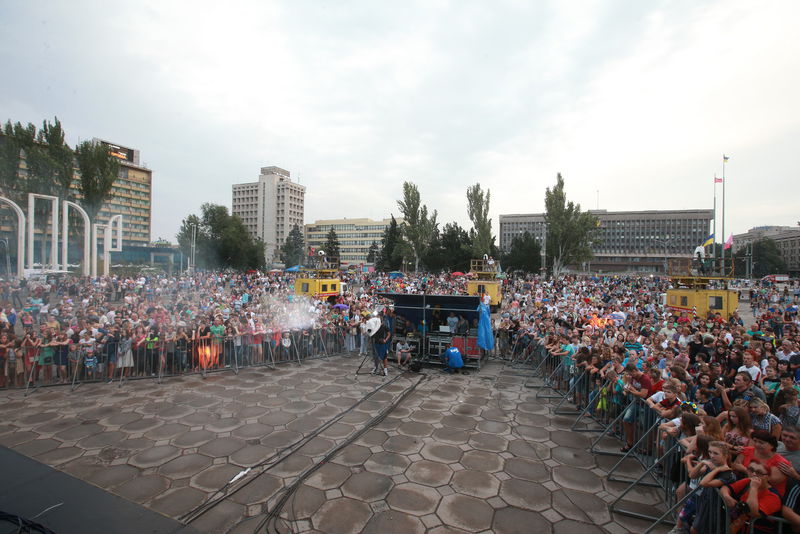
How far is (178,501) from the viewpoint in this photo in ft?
15.6

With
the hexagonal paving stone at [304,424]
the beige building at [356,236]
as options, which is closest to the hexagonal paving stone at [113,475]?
the hexagonal paving stone at [304,424]

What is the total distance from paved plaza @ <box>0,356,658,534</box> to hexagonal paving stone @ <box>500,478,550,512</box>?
2 centimetres

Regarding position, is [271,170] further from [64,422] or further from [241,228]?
[64,422]

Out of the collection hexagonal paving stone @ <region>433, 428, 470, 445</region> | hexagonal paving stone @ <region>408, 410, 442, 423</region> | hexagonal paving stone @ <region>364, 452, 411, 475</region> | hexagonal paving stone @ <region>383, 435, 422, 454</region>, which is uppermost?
hexagonal paving stone @ <region>364, 452, 411, 475</region>

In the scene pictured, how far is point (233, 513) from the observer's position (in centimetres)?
458

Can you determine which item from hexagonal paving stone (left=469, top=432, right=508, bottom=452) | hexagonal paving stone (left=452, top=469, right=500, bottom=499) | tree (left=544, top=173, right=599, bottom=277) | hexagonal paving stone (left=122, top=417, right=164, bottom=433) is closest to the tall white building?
tree (left=544, top=173, right=599, bottom=277)

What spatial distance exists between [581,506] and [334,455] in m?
3.67

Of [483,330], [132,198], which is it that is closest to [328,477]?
[483,330]

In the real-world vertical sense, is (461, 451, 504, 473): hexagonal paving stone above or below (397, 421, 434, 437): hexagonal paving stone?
above

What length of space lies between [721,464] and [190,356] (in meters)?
11.9

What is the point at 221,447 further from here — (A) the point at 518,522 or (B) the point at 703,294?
(B) the point at 703,294

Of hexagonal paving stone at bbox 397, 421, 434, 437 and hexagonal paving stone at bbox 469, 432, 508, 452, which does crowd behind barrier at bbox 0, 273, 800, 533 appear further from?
hexagonal paving stone at bbox 397, 421, 434, 437

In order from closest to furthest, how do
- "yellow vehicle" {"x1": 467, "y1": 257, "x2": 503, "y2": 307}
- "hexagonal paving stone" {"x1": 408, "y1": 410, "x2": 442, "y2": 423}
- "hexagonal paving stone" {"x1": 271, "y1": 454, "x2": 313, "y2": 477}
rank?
"hexagonal paving stone" {"x1": 271, "y1": 454, "x2": 313, "y2": 477} → "hexagonal paving stone" {"x1": 408, "y1": 410, "x2": 442, "y2": 423} → "yellow vehicle" {"x1": 467, "y1": 257, "x2": 503, "y2": 307}

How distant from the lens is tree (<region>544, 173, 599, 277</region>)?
2007 inches
